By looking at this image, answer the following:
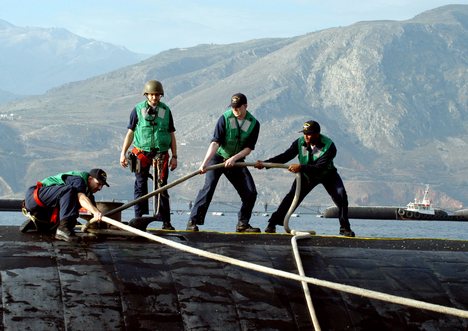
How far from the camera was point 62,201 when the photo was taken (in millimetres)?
12945

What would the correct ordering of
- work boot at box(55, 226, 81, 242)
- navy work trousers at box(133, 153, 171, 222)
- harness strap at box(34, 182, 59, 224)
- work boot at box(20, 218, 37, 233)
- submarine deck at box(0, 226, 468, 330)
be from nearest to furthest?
1. submarine deck at box(0, 226, 468, 330)
2. work boot at box(55, 226, 81, 242)
3. harness strap at box(34, 182, 59, 224)
4. work boot at box(20, 218, 37, 233)
5. navy work trousers at box(133, 153, 171, 222)

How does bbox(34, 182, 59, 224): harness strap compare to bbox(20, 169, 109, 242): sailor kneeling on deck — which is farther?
bbox(34, 182, 59, 224): harness strap

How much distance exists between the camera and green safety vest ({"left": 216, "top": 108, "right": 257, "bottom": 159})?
56.1 feet

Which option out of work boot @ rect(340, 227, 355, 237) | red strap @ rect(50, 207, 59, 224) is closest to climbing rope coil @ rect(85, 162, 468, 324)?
red strap @ rect(50, 207, 59, 224)

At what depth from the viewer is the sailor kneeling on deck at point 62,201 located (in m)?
12.7

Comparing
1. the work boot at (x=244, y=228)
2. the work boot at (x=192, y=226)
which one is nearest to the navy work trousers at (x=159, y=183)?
the work boot at (x=192, y=226)

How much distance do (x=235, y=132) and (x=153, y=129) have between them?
1.62m

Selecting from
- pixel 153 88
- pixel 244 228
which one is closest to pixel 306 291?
pixel 244 228

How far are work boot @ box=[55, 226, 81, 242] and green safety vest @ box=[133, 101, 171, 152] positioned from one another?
5.23 meters

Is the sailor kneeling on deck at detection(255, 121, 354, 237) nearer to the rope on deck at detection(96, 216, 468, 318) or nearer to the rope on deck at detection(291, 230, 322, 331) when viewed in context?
the rope on deck at detection(291, 230, 322, 331)

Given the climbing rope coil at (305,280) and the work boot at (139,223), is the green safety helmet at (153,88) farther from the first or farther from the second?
the climbing rope coil at (305,280)

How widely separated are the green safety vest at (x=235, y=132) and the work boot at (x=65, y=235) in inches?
200

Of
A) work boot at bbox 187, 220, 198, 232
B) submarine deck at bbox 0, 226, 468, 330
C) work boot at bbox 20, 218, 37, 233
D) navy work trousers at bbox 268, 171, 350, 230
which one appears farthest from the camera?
navy work trousers at bbox 268, 171, 350, 230

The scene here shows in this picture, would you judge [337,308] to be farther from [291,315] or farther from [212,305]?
[212,305]
